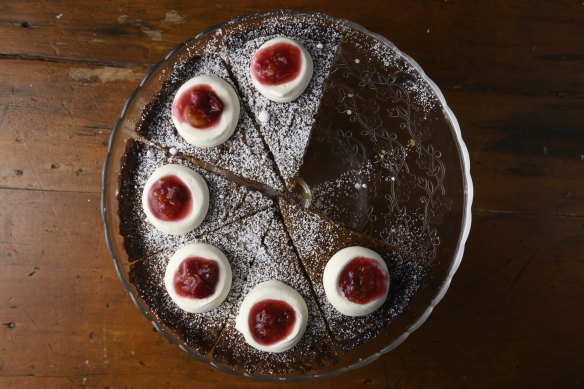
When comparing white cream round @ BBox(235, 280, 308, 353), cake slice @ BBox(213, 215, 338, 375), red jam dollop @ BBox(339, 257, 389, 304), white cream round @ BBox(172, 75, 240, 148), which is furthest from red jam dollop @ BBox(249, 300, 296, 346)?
white cream round @ BBox(172, 75, 240, 148)

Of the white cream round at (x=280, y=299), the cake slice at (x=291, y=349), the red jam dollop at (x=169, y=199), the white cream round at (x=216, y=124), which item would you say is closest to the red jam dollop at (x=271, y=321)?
the white cream round at (x=280, y=299)

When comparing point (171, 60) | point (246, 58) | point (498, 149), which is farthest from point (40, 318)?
point (498, 149)

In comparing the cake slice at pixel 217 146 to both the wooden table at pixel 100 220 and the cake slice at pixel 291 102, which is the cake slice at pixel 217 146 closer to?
the cake slice at pixel 291 102

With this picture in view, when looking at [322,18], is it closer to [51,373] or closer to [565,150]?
[565,150]

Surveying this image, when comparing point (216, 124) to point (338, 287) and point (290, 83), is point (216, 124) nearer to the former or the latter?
point (290, 83)

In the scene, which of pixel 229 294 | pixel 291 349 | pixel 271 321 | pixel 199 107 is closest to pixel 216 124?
pixel 199 107
